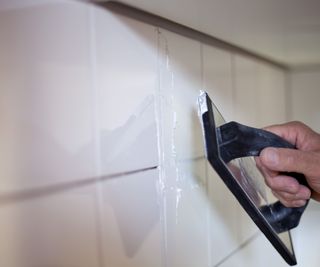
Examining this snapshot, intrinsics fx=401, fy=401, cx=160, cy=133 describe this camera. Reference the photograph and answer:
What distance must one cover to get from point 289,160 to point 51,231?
22 centimetres

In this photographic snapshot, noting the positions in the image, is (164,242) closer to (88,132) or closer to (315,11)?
(88,132)

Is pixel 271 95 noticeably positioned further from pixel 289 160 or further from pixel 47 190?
pixel 47 190

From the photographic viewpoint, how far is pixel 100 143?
0.34 meters

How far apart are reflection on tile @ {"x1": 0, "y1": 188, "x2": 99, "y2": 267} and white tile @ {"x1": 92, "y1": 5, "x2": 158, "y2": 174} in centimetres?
5

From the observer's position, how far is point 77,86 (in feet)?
1.03

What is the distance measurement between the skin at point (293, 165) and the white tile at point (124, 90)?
0.39 feet

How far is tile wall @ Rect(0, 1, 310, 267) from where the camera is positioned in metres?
0.27

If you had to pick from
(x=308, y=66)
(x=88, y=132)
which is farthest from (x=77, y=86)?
(x=308, y=66)

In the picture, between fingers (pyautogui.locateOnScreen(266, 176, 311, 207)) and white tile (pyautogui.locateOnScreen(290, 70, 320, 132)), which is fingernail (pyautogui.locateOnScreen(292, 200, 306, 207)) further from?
white tile (pyautogui.locateOnScreen(290, 70, 320, 132))

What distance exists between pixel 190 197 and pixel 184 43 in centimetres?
19

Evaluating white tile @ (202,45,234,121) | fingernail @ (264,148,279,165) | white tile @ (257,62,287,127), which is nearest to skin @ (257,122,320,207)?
fingernail @ (264,148,279,165)

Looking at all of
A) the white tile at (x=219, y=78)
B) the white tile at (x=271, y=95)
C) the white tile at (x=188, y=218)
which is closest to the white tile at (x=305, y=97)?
the white tile at (x=271, y=95)

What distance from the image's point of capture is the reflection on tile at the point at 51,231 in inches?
10.1

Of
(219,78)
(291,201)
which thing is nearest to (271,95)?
(219,78)
